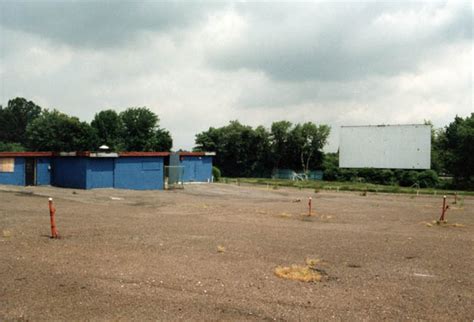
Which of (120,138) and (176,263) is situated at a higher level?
(120,138)

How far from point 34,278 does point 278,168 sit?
66441 mm

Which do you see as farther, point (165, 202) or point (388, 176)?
point (388, 176)

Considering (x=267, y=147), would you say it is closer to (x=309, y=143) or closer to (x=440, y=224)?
(x=309, y=143)

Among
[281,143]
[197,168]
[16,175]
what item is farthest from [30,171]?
→ [281,143]

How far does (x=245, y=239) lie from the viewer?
13055mm

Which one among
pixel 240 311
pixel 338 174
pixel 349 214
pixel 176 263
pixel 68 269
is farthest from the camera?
pixel 338 174

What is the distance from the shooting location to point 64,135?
232 feet

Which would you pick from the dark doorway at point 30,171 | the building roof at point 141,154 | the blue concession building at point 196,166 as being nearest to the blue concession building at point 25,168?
the dark doorway at point 30,171

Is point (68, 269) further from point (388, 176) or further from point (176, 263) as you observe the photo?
point (388, 176)

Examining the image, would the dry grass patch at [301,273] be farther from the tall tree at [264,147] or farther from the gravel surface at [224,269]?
the tall tree at [264,147]

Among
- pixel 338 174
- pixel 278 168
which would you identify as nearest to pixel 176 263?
pixel 338 174

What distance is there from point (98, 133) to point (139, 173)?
43.3 meters

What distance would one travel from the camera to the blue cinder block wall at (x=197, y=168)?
4358 cm

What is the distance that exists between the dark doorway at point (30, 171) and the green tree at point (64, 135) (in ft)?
114
